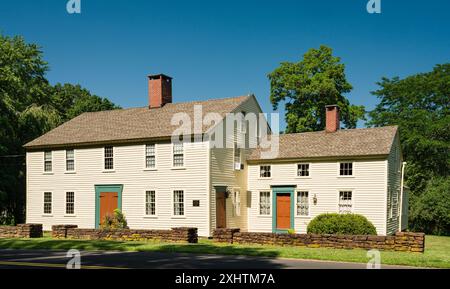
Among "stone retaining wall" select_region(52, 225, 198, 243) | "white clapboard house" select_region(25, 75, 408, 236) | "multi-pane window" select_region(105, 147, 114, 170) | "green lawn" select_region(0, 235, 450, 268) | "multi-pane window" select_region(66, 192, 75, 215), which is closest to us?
"green lawn" select_region(0, 235, 450, 268)

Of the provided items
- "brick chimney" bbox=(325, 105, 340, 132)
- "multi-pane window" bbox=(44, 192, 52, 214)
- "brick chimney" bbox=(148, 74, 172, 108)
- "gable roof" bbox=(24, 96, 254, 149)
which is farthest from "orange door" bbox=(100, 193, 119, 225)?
"brick chimney" bbox=(325, 105, 340, 132)

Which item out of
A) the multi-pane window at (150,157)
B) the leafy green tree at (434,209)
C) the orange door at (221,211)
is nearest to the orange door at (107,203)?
the multi-pane window at (150,157)

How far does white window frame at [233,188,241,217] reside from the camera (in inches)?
1154

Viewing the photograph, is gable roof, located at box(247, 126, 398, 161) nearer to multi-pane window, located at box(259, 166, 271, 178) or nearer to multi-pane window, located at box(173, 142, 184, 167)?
multi-pane window, located at box(259, 166, 271, 178)

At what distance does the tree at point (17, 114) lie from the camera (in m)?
37.7

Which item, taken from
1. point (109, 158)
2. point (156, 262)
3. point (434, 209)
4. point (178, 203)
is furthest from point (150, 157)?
point (434, 209)

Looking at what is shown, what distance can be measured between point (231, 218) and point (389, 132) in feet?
35.8

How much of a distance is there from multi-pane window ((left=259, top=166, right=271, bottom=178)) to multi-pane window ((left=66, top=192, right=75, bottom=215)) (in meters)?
12.3

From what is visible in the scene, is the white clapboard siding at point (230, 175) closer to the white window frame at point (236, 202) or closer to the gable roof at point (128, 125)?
the white window frame at point (236, 202)

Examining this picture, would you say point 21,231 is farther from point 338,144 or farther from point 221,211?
point 338,144

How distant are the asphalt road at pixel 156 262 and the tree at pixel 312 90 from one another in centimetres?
3139

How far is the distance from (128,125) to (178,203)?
6.95m

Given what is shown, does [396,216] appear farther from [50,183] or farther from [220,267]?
[50,183]
